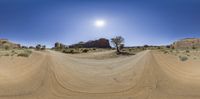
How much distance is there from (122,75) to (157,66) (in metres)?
3.60

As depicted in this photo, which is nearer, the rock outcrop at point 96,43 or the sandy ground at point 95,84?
the sandy ground at point 95,84

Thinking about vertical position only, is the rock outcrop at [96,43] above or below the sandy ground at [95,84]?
above

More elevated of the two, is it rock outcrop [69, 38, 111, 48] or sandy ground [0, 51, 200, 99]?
rock outcrop [69, 38, 111, 48]

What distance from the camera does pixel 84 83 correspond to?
14.9 m

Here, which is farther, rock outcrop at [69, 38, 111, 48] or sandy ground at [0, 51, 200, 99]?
rock outcrop at [69, 38, 111, 48]

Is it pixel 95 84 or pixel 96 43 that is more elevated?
pixel 96 43

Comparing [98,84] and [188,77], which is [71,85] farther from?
[188,77]

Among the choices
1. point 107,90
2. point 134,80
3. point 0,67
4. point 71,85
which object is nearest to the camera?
point 107,90

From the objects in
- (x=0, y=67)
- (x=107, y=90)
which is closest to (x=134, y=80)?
(x=107, y=90)

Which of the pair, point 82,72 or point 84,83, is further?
point 82,72

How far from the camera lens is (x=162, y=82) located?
49.3ft

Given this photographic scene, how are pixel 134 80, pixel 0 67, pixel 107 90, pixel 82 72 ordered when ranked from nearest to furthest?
pixel 107 90 < pixel 134 80 < pixel 82 72 < pixel 0 67

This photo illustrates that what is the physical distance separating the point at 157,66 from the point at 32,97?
10364 mm

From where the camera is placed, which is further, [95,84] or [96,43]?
[96,43]
